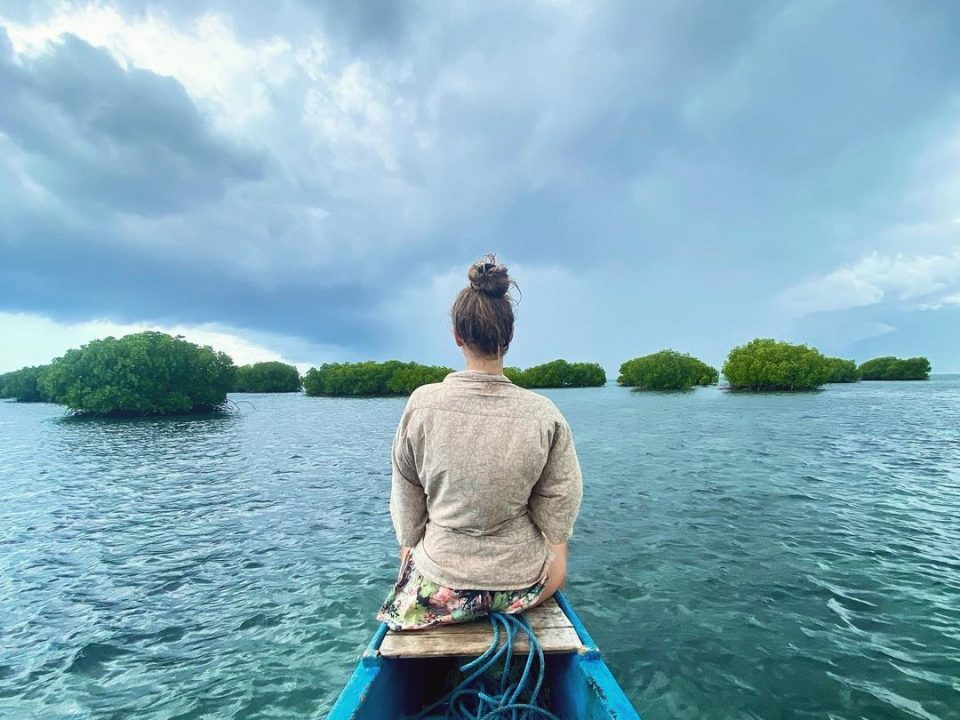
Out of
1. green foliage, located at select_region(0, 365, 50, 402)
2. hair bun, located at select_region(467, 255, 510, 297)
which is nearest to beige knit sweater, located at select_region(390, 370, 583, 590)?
hair bun, located at select_region(467, 255, 510, 297)

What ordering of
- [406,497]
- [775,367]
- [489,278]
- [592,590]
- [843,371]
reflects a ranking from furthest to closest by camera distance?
[843,371] < [775,367] < [592,590] < [406,497] < [489,278]

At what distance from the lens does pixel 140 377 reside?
198 feet

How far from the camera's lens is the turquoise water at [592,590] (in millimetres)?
5203

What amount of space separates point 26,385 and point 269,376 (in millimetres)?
65508

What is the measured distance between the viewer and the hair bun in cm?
300

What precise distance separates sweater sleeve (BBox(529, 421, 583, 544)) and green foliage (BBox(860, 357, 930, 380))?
217 m

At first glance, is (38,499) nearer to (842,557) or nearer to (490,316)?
(490,316)

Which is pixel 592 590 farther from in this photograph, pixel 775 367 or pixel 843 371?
pixel 843 371

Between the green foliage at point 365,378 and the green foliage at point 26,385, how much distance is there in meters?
65.2

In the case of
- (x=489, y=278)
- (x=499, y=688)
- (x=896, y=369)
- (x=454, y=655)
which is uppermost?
(x=896, y=369)

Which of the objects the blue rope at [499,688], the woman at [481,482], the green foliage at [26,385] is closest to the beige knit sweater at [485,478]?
the woman at [481,482]

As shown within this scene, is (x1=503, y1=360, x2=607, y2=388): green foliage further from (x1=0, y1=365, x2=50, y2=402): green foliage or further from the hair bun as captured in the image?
the hair bun

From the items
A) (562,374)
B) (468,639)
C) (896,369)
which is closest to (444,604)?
Result: (468,639)

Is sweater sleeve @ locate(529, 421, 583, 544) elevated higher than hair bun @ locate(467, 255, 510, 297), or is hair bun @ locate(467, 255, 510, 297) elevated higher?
hair bun @ locate(467, 255, 510, 297)
